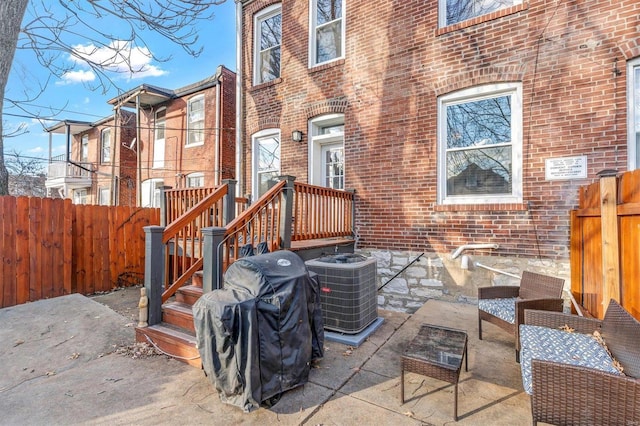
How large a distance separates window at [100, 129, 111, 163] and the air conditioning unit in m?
15.0

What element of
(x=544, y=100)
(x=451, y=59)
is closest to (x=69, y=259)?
(x=451, y=59)

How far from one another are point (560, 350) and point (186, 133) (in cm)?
1182

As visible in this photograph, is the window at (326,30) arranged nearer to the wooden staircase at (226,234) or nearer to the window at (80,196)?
the wooden staircase at (226,234)

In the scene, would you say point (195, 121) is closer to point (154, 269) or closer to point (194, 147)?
point (194, 147)

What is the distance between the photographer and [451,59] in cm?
497

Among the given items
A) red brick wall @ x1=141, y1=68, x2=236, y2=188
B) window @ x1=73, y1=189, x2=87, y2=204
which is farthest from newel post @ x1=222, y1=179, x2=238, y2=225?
window @ x1=73, y1=189, x2=87, y2=204

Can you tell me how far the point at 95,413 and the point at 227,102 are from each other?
32.1ft

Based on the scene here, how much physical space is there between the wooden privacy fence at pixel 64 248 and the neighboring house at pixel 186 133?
3.66 meters

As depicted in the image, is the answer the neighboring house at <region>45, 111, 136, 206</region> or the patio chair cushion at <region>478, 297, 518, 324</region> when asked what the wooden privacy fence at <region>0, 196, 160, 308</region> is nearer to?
the patio chair cushion at <region>478, 297, 518, 324</region>

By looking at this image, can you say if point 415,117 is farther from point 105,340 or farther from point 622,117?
point 105,340

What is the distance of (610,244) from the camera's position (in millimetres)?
2836

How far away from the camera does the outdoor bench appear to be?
1.70 meters

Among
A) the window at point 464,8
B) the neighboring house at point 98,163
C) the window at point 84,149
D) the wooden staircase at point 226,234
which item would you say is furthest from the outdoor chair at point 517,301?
the window at point 84,149

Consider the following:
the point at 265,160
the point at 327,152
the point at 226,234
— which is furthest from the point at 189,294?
the point at 265,160
